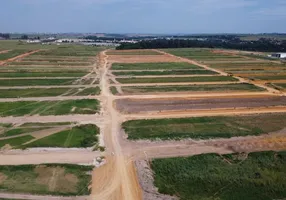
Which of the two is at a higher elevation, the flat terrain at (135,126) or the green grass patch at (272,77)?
the green grass patch at (272,77)

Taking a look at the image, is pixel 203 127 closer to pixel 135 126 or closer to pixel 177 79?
pixel 135 126

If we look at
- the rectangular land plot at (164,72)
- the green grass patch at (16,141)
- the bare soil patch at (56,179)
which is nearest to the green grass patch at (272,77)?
the rectangular land plot at (164,72)

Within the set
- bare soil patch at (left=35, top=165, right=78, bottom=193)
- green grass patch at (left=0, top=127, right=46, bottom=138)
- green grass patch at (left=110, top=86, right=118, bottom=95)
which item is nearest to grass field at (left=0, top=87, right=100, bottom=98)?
green grass patch at (left=110, top=86, right=118, bottom=95)

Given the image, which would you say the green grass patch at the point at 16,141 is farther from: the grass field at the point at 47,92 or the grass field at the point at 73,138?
the grass field at the point at 47,92

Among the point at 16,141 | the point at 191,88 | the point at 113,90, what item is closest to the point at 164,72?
the point at 191,88

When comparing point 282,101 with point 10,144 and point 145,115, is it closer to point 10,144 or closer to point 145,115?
point 145,115
